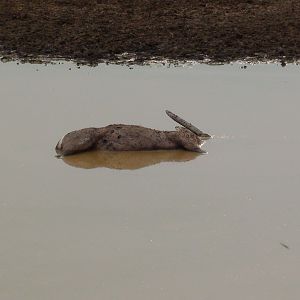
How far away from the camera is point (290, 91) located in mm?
12203

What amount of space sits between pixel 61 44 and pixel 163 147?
6.24 metres

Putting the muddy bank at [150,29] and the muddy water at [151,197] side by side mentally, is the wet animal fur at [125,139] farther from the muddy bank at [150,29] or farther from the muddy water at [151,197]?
the muddy bank at [150,29]

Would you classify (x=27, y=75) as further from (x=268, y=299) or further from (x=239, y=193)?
(x=268, y=299)

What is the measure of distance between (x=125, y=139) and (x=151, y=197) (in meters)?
1.52

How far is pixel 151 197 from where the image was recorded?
8.26 meters

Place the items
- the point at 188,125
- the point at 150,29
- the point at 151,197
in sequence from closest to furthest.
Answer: the point at 151,197 < the point at 188,125 < the point at 150,29

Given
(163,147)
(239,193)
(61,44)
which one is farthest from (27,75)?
(239,193)

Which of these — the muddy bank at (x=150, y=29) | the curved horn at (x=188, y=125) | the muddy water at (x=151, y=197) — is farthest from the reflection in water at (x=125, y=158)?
the muddy bank at (x=150, y=29)

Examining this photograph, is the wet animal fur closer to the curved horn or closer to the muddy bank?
the curved horn

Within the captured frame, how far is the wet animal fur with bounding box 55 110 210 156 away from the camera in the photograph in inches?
374

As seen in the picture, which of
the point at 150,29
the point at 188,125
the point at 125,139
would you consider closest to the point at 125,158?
the point at 125,139

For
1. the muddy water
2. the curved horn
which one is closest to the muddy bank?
the muddy water

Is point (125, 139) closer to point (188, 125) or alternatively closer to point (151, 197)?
point (188, 125)

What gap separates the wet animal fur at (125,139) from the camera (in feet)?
31.2
